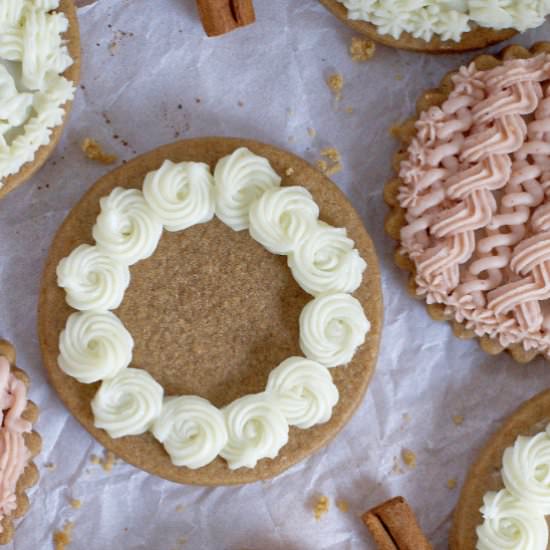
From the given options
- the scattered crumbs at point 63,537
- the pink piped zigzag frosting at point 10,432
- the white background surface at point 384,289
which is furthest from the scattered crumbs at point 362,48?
the scattered crumbs at point 63,537

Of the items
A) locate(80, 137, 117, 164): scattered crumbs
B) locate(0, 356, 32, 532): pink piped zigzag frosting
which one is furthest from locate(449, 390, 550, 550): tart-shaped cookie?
locate(80, 137, 117, 164): scattered crumbs

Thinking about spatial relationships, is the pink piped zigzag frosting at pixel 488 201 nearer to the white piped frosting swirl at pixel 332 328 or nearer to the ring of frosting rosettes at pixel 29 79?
the white piped frosting swirl at pixel 332 328

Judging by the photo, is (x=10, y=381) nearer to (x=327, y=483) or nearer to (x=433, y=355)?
(x=327, y=483)

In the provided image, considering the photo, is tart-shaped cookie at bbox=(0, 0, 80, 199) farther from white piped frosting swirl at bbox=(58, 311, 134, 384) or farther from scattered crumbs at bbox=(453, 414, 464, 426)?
scattered crumbs at bbox=(453, 414, 464, 426)

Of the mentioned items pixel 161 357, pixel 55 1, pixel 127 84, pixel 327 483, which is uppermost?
pixel 55 1

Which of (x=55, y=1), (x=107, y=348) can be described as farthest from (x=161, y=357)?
(x=55, y=1)
